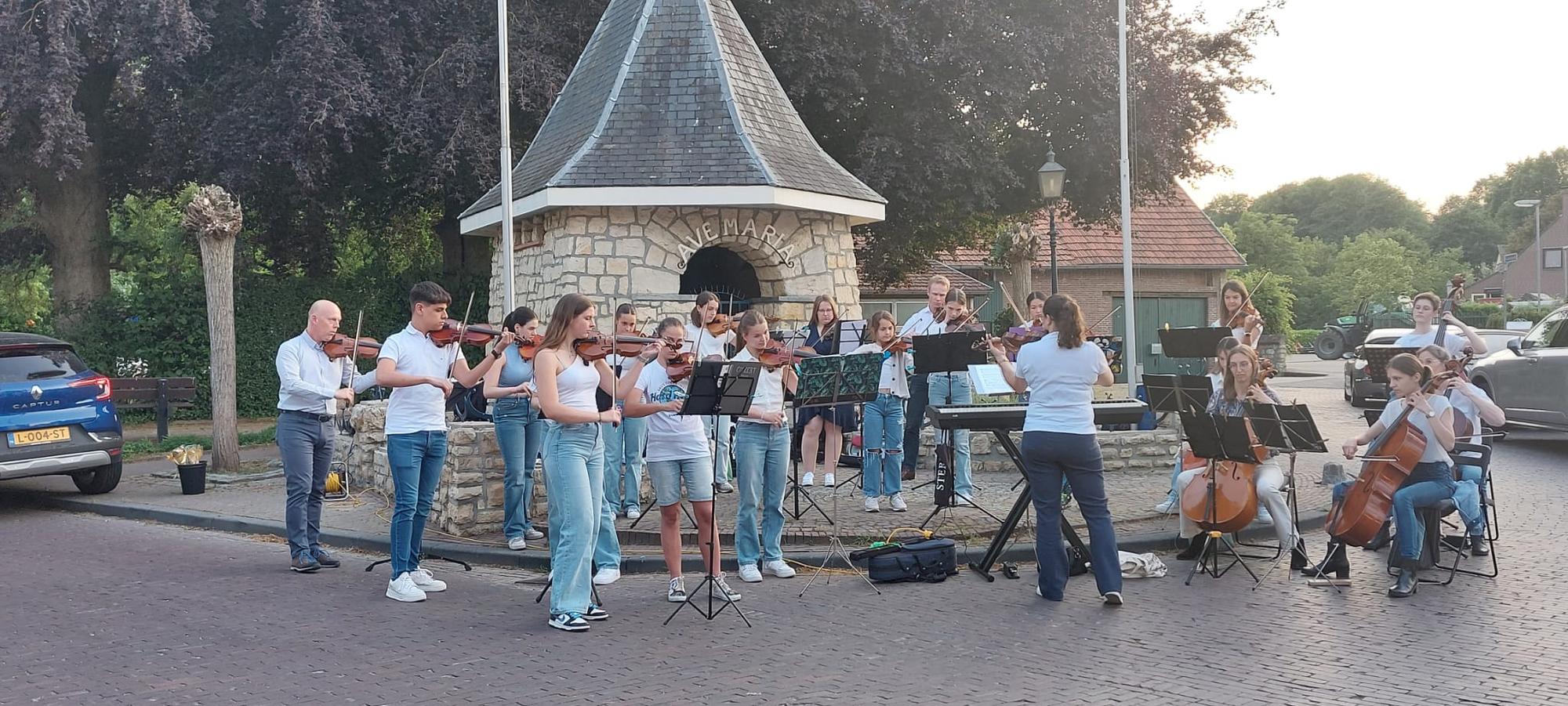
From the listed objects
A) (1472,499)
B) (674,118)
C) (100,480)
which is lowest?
(100,480)

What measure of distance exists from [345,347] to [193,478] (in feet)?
15.2

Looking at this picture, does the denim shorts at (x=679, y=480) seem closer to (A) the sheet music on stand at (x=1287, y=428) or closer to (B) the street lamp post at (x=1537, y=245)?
(A) the sheet music on stand at (x=1287, y=428)

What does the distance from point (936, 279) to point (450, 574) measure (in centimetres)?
472

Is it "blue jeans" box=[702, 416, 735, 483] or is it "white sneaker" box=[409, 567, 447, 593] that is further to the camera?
"blue jeans" box=[702, 416, 735, 483]

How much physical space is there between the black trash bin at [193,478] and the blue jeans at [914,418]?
6.83 meters

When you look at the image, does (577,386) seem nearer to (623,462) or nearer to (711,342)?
(711,342)

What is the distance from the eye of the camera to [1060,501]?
23.2ft

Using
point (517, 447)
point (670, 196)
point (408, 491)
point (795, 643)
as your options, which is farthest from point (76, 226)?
point (795, 643)

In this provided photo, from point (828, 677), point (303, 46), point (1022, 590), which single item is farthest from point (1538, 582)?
point (303, 46)

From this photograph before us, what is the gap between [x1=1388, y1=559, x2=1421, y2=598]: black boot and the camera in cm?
704

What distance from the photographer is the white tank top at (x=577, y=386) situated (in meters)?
6.29

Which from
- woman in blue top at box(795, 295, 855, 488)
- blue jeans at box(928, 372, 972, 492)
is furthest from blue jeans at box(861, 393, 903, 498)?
blue jeans at box(928, 372, 972, 492)

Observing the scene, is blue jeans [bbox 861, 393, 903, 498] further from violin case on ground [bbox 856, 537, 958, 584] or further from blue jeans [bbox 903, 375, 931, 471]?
violin case on ground [bbox 856, 537, 958, 584]

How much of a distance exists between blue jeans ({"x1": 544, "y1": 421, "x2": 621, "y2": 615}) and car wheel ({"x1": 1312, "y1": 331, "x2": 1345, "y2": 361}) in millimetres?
39552
